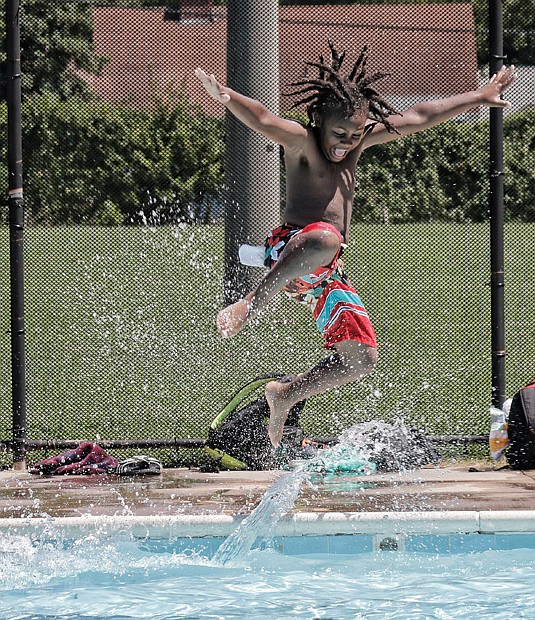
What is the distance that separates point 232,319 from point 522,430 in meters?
2.27

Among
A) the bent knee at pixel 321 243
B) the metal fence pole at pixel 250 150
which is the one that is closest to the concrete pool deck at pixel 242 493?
the bent knee at pixel 321 243

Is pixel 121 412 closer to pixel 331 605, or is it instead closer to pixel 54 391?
pixel 54 391

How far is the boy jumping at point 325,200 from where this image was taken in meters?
4.86

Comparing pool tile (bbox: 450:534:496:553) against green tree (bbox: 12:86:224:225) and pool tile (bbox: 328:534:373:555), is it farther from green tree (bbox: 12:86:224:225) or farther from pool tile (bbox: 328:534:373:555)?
green tree (bbox: 12:86:224:225)

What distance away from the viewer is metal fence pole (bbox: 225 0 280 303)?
6.91m

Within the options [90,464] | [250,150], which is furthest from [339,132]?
[90,464]

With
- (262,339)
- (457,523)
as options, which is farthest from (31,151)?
(457,523)

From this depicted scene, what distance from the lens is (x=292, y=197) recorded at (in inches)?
205

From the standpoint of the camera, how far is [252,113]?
15.7ft

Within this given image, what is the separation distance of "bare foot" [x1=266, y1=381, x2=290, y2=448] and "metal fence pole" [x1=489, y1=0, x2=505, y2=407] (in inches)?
73.6

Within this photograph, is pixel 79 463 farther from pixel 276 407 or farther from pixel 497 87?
pixel 497 87

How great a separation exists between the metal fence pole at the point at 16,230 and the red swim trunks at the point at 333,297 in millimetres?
2096

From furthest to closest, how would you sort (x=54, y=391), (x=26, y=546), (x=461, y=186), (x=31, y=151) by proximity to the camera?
→ (x=54, y=391)
(x=461, y=186)
(x=31, y=151)
(x=26, y=546)

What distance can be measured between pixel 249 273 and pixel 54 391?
6.98ft
